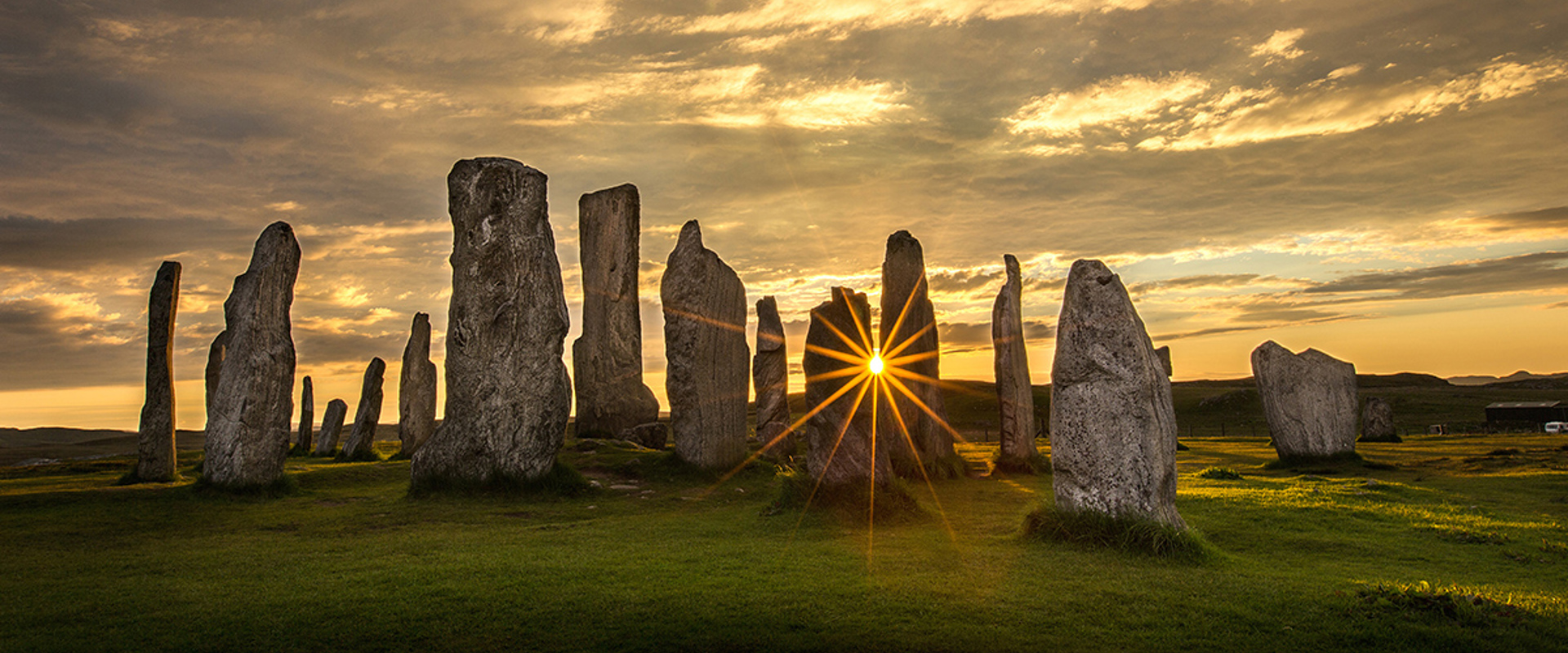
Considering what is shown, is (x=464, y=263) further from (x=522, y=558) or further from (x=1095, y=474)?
(x=1095, y=474)

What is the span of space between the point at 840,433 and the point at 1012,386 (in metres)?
8.65

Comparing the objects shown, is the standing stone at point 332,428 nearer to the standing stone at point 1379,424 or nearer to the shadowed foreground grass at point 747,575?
the shadowed foreground grass at point 747,575

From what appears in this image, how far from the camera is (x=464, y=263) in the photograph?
15.4 meters

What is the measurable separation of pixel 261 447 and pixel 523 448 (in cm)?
455

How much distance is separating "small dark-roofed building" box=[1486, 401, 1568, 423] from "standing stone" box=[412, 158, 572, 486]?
50001 millimetres

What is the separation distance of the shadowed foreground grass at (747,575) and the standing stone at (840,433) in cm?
77

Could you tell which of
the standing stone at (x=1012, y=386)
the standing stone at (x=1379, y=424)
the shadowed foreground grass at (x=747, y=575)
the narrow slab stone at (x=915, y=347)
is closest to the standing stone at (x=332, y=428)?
the shadowed foreground grass at (x=747, y=575)

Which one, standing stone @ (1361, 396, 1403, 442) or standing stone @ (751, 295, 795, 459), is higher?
standing stone @ (751, 295, 795, 459)

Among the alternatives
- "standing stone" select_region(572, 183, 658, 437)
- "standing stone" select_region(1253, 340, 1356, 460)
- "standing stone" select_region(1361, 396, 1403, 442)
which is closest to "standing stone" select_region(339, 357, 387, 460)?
"standing stone" select_region(572, 183, 658, 437)

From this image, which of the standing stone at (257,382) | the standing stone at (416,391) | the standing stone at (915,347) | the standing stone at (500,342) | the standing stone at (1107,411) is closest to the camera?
the standing stone at (1107,411)

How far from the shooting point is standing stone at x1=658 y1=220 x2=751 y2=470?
17.7 metres

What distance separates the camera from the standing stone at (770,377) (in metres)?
22.0

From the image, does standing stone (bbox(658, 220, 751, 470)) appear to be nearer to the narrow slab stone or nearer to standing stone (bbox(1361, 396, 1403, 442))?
the narrow slab stone

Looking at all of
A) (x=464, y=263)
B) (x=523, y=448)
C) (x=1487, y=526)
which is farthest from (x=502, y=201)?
(x=1487, y=526)
